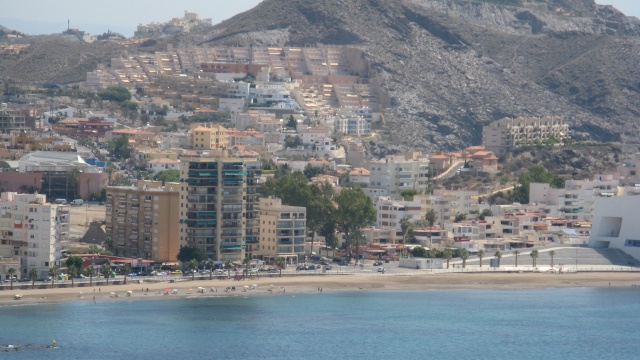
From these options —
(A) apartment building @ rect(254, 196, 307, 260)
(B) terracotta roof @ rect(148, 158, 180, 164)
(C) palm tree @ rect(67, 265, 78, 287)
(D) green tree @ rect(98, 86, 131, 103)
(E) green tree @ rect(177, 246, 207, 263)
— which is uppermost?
(D) green tree @ rect(98, 86, 131, 103)

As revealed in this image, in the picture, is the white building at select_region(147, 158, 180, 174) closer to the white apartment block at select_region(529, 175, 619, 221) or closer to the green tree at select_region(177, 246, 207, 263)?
the white apartment block at select_region(529, 175, 619, 221)

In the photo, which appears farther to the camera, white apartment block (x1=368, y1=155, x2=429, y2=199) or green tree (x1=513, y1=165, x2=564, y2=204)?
green tree (x1=513, y1=165, x2=564, y2=204)

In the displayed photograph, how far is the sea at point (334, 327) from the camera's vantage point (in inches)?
3049

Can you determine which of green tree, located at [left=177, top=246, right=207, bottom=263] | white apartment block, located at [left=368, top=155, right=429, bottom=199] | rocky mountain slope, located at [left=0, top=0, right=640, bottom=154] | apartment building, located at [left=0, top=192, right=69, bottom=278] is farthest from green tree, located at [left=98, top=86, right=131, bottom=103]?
apartment building, located at [left=0, top=192, right=69, bottom=278]

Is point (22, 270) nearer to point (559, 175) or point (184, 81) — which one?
point (559, 175)

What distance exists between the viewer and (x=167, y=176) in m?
120

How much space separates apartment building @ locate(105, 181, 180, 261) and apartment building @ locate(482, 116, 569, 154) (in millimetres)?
48461

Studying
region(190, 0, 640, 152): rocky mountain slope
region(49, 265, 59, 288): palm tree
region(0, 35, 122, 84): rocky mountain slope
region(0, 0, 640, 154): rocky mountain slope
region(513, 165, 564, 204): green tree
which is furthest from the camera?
region(190, 0, 640, 152): rocky mountain slope

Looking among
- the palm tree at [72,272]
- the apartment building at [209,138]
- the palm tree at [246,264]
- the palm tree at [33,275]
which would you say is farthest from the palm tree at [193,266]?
the apartment building at [209,138]

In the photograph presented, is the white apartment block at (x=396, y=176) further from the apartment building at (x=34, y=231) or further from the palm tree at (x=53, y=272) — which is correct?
the palm tree at (x=53, y=272)

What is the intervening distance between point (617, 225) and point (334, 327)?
29787mm

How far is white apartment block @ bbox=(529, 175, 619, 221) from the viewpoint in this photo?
120 meters

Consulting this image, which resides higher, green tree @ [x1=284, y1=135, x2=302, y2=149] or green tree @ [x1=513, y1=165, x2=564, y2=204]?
green tree @ [x1=284, y1=135, x2=302, y2=149]

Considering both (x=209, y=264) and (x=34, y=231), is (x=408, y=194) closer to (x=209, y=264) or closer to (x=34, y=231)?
(x=209, y=264)
